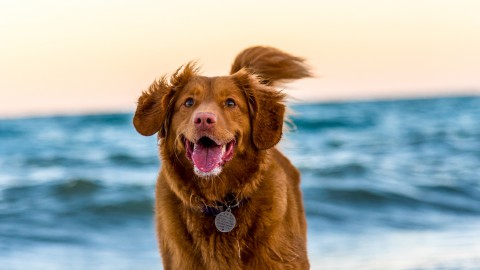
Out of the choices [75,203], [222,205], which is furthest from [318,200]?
[222,205]

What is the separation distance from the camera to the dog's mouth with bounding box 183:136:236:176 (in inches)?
175

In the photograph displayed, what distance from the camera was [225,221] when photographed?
15.6ft

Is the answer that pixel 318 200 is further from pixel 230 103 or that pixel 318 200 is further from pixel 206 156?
pixel 206 156

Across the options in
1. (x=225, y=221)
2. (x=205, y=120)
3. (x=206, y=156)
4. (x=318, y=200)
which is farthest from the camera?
(x=318, y=200)

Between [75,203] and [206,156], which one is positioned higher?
[206,156]

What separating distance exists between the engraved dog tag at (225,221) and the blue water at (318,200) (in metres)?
1.09

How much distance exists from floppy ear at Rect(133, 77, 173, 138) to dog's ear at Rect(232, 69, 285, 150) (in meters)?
0.45

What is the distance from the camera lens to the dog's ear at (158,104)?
15.5ft

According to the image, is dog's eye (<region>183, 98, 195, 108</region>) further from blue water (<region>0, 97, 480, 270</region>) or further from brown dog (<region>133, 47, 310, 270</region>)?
blue water (<region>0, 97, 480, 270</region>)

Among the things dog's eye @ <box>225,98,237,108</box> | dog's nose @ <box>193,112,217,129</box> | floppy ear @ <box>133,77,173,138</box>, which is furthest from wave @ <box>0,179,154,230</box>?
dog's nose @ <box>193,112,217,129</box>

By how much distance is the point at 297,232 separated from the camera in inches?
200

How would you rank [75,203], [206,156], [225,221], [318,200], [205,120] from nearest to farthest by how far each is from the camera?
[205,120], [206,156], [225,221], [318,200], [75,203]

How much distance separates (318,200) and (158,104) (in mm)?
6328

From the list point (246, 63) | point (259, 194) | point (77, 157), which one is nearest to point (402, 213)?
point (246, 63)
